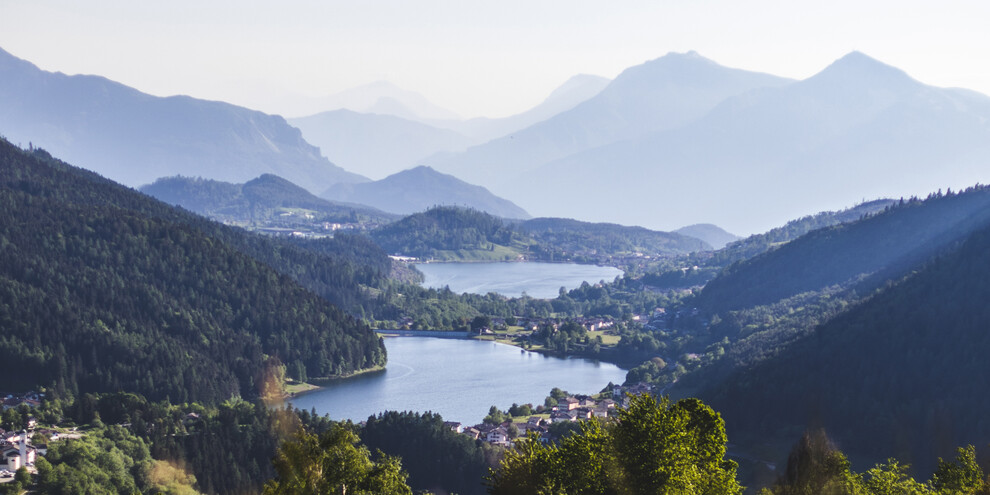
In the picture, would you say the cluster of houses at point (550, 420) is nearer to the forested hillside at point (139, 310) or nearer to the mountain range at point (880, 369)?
the mountain range at point (880, 369)

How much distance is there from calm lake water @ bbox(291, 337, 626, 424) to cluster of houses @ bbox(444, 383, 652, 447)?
6.03m

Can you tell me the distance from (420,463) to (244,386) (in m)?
32.1

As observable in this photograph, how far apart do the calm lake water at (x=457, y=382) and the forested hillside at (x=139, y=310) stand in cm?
536

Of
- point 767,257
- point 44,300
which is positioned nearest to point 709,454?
point 44,300

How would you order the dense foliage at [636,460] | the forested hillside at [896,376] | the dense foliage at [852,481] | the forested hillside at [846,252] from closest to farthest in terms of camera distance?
the dense foliage at [636,460]
the dense foliage at [852,481]
the forested hillside at [896,376]
the forested hillside at [846,252]

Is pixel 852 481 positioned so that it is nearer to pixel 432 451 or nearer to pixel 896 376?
pixel 432 451

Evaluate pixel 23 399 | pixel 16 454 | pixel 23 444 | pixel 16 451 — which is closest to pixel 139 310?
pixel 23 399

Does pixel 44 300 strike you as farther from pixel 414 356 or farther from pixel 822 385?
pixel 822 385

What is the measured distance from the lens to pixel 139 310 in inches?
3462

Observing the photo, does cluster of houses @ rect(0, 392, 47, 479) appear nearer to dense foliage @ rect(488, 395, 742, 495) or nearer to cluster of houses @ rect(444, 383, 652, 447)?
cluster of houses @ rect(444, 383, 652, 447)

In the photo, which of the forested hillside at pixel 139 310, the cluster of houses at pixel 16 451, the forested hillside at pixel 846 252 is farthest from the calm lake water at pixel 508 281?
the cluster of houses at pixel 16 451

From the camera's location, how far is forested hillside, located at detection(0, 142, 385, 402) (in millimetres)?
76062

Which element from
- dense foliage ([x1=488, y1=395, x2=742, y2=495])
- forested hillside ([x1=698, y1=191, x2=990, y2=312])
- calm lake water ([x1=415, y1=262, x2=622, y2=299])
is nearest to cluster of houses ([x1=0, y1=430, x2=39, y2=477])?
dense foliage ([x1=488, y1=395, x2=742, y2=495])

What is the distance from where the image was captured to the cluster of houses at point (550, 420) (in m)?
59.6
